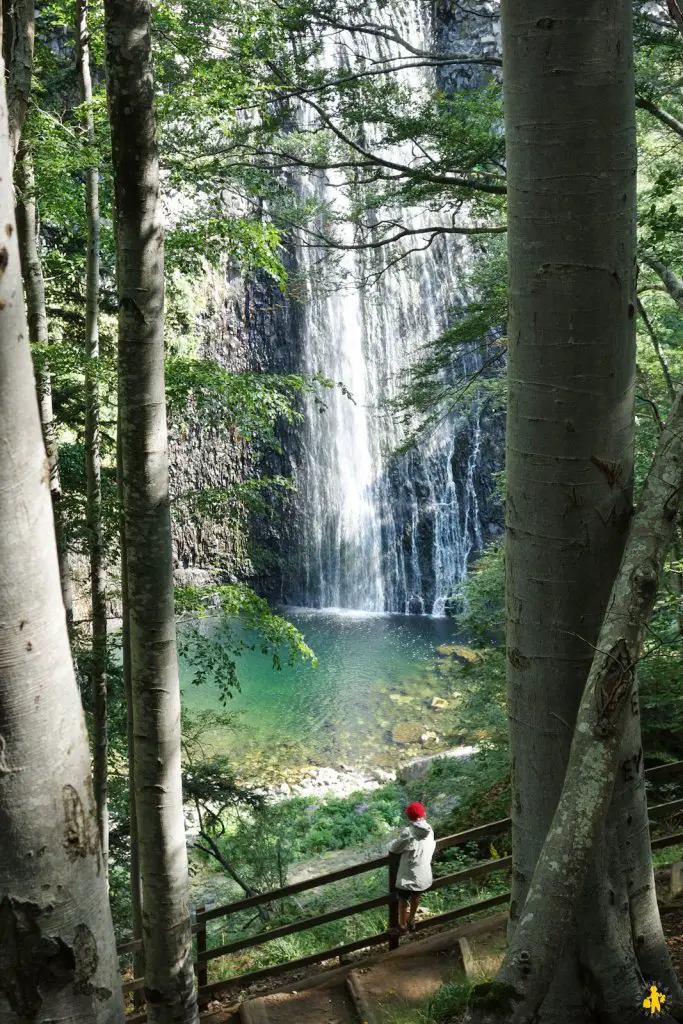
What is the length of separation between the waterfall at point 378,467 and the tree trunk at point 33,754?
78.7 feet

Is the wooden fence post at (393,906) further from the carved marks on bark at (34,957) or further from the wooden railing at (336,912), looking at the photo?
the carved marks on bark at (34,957)

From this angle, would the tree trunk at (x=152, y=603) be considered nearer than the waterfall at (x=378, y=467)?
Yes

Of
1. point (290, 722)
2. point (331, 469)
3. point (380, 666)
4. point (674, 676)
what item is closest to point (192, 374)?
point (674, 676)

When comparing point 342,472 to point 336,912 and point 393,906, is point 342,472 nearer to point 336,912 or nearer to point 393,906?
point 393,906

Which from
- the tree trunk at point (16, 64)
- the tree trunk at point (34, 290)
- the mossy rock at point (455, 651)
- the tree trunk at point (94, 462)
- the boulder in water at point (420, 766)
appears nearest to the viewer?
the tree trunk at point (16, 64)

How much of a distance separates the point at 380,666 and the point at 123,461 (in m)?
16.0

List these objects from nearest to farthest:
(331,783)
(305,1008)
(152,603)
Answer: (152,603), (305,1008), (331,783)

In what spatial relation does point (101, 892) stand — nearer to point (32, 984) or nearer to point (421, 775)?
point (32, 984)

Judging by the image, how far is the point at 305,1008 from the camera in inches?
180

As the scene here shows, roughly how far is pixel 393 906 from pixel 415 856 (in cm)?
34

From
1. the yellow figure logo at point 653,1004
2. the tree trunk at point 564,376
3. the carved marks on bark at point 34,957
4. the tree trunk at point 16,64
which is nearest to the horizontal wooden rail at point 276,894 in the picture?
the yellow figure logo at point 653,1004

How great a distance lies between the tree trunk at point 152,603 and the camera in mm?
3020

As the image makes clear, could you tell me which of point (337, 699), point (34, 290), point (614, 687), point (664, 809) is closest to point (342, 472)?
point (337, 699)

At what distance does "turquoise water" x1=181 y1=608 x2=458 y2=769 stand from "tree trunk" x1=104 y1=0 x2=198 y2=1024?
11236 mm
